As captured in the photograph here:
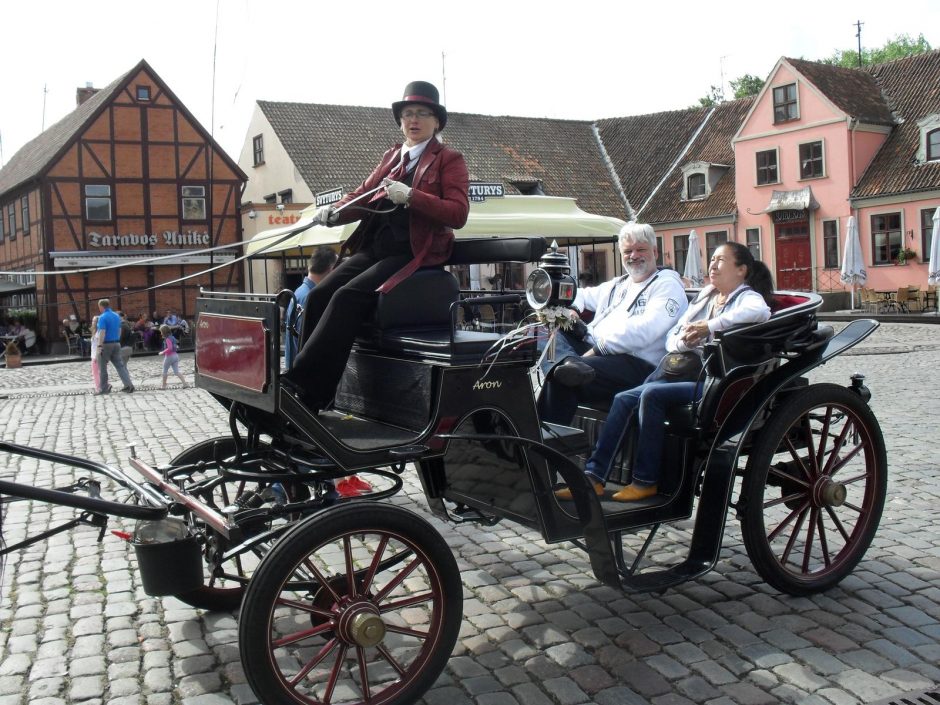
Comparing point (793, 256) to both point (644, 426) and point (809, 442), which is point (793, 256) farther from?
point (644, 426)

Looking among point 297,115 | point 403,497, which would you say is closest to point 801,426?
point 403,497

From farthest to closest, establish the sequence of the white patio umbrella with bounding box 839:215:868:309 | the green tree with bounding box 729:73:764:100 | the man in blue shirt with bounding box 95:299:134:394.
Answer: the green tree with bounding box 729:73:764:100 < the white patio umbrella with bounding box 839:215:868:309 < the man in blue shirt with bounding box 95:299:134:394

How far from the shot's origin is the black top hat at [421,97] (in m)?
3.98

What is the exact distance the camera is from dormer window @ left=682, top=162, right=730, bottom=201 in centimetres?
3688

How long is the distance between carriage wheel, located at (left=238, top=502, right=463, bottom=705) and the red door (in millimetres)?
32283

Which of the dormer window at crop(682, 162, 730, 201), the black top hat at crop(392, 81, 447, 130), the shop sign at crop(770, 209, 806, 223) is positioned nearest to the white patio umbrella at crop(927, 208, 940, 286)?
the shop sign at crop(770, 209, 806, 223)

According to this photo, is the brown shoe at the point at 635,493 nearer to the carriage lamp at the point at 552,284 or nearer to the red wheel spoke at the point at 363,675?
the carriage lamp at the point at 552,284

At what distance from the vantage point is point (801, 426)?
4207 millimetres

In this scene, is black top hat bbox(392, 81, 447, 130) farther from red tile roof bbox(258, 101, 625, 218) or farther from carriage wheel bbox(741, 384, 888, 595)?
red tile roof bbox(258, 101, 625, 218)

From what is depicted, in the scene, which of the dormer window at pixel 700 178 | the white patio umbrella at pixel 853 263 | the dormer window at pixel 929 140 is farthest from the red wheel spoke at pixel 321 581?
the dormer window at pixel 700 178

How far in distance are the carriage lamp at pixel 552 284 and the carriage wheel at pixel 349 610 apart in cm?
91

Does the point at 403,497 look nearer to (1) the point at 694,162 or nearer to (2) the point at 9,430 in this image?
(2) the point at 9,430

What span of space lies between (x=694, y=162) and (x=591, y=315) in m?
33.6

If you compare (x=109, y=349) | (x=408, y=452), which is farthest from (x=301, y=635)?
(x=109, y=349)
